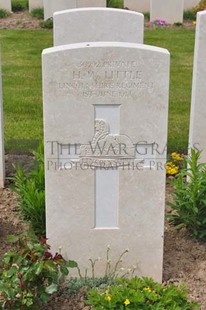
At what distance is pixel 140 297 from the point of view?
335 cm

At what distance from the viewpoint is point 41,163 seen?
15.0ft

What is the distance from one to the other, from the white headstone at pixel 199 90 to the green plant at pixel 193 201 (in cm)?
76

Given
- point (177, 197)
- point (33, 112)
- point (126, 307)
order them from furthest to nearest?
1. point (33, 112)
2. point (177, 197)
3. point (126, 307)

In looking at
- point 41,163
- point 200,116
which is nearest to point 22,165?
point 41,163

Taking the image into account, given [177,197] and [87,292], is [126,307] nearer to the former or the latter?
[87,292]

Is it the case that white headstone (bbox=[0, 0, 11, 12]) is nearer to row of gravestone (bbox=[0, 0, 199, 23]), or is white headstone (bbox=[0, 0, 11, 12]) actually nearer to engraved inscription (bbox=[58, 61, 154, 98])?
row of gravestone (bbox=[0, 0, 199, 23])

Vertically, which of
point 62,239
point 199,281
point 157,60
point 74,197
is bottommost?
point 199,281

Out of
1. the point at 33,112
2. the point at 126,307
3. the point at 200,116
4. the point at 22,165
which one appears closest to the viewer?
the point at 126,307

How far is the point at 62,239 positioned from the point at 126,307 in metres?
0.65

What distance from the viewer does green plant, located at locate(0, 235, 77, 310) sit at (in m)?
3.29

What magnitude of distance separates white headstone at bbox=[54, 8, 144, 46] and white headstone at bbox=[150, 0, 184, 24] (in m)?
8.36

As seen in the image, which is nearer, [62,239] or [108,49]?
[108,49]

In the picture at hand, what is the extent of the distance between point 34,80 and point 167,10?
5.39 m

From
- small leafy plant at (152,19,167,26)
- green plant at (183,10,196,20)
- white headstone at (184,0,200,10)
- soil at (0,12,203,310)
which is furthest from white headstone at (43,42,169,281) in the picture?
white headstone at (184,0,200,10)
